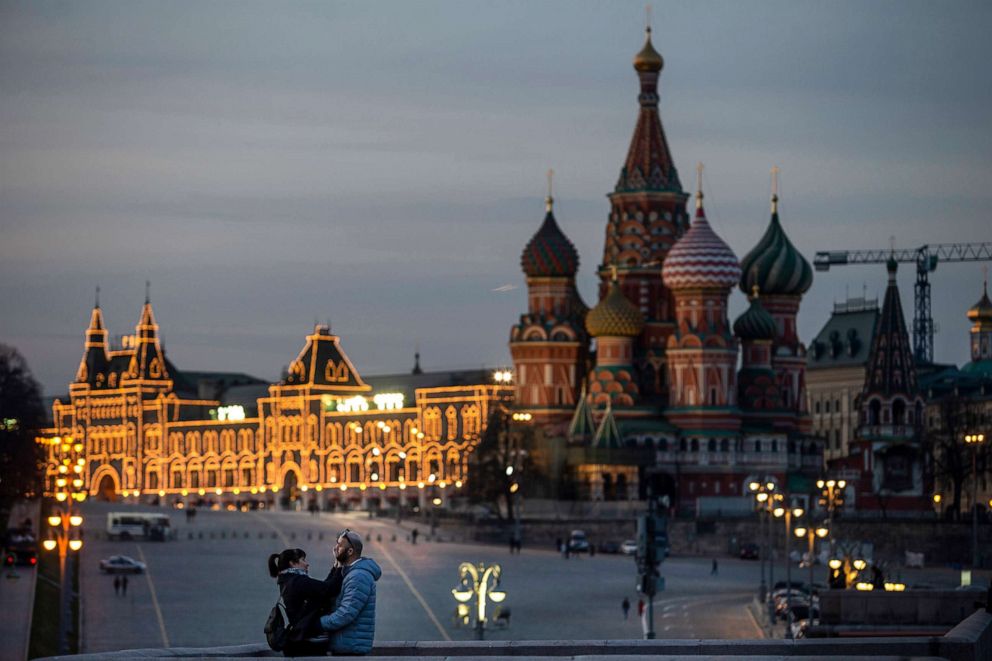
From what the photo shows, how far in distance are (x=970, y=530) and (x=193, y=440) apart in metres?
82.9

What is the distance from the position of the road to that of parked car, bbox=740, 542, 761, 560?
3656mm

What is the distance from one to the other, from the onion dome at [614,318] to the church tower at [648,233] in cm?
423

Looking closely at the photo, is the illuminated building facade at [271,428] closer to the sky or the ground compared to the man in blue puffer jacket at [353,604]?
closer to the sky

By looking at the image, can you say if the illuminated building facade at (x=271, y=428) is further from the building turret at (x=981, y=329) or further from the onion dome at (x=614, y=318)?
the building turret at (x=981, y=329)

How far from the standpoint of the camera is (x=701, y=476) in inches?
4929

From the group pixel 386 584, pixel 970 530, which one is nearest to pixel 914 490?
pixel 970 530

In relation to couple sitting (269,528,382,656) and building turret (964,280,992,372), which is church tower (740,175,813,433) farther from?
couple sitting (269,528,382,656)

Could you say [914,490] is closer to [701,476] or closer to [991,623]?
[701,476]

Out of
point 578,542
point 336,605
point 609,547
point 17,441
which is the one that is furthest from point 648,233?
point 336,605

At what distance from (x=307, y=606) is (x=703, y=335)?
106m

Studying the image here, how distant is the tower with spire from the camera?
124875 mm

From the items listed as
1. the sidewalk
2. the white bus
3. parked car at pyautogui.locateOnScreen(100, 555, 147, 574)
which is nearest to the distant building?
the white bus

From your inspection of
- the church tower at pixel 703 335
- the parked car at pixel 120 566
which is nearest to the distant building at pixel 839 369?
the church tower at pixel 703 335

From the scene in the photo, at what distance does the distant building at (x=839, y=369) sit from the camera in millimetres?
170375
